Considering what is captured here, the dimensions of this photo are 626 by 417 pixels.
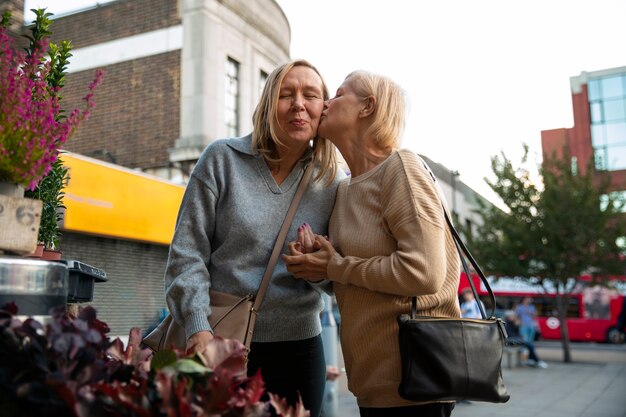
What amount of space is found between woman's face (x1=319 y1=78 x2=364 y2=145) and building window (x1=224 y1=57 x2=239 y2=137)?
12.5 metres

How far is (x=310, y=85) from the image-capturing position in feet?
8.22

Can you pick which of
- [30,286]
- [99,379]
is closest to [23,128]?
[30,286]

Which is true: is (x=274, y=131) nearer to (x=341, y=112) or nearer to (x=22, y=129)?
(x=341, y=112)

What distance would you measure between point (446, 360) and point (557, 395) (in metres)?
10.7

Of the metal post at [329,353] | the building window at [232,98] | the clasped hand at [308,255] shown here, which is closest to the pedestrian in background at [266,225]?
the clasped hand at [308,255]

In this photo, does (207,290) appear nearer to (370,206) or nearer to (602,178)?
(370,206)

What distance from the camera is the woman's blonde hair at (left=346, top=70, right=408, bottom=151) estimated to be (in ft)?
7.53

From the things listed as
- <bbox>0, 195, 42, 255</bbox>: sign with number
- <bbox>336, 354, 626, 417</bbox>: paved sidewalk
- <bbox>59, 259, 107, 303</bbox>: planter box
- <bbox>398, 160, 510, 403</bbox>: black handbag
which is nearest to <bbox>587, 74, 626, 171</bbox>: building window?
<bbox>336, 354, 626, 417</bbox>: paved sidewalk

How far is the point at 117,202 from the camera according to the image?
12.2 meters

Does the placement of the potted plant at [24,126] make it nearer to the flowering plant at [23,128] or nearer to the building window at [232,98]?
the flowering plant at [23,128]

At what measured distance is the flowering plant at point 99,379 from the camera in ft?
3.49

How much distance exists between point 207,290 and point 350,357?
1.86 feet

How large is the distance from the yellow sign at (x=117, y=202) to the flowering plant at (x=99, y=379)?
988 cm

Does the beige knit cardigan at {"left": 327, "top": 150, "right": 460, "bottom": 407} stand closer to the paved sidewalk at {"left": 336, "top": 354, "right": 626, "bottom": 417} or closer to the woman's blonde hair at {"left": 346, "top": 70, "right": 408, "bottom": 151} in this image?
the woman's blonde hair at {"left": 346, "top": 70, "right": 408, "bottom": 151}
